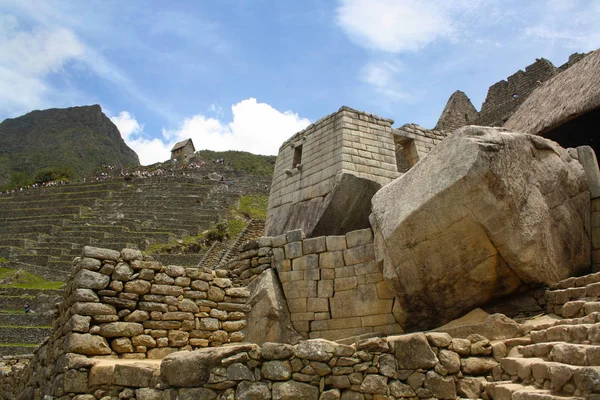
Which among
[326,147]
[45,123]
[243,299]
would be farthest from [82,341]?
[45,123]

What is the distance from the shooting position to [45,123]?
370ft

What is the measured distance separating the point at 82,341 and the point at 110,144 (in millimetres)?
115940

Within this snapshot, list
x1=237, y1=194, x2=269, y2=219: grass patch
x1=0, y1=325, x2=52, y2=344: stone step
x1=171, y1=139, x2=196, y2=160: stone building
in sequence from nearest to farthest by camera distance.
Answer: x1=0, y1=325, x2=52, y2=344: stone step → x1=237, y1=194, x2=269, y2=219: grass patch → x1=171, y1=139, x2=196, y2=160: stone building

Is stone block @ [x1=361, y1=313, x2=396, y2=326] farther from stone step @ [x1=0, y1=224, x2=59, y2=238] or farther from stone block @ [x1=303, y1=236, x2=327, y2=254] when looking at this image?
stone step @ [x1=0, y1=224, x2=59, y2=238]

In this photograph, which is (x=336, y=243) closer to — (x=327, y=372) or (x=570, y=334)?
(x=327, y=372)

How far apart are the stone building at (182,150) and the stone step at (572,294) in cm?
7818

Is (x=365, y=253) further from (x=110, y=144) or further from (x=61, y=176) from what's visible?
(x=110, y=144)

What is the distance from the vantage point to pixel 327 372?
14.9ft

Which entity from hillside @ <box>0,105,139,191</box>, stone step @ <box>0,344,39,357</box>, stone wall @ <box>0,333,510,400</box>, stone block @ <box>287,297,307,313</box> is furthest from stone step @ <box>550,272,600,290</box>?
hillside @ <box>0,105,139,191</box>

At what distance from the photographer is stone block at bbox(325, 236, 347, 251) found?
7762 mm

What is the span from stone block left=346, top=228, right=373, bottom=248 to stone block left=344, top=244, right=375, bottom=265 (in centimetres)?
7

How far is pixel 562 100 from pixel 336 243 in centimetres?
679

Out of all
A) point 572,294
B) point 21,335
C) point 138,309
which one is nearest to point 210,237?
point 21,335

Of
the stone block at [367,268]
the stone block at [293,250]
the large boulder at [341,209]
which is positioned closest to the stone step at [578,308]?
the stone block at [367,268]
